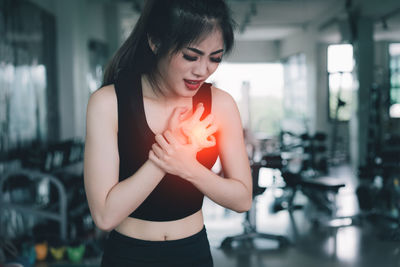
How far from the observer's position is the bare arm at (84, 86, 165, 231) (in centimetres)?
67

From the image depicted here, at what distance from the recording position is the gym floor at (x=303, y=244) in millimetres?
2871

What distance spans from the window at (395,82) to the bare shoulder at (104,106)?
5.22m

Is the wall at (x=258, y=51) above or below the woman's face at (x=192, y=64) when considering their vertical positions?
above

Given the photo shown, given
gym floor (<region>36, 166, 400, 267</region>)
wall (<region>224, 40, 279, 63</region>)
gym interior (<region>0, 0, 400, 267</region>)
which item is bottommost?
gym floor (<region>36, 166, 400, 267</region>)

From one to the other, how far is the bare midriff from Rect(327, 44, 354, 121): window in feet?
20.9

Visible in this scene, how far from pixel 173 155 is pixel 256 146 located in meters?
4.87

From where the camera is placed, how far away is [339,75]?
748 centimetres

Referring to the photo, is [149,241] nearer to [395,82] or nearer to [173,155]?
[173,155]

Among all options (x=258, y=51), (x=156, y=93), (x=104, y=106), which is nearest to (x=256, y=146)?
(x=156, y=93)

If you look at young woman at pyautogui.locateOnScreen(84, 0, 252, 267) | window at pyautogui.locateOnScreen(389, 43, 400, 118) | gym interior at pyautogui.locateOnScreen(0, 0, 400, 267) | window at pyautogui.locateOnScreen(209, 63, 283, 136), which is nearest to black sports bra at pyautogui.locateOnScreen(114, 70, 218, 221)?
young woman at pyautogui.locateOnScreen(84, 0, 252, 267)

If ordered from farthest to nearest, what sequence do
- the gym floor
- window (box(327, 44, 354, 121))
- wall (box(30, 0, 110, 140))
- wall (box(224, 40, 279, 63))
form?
wall (box(224, 40, 279, 63)) < window (box(327, 44, 354, 121)) < wall (box(30, 0, 110, 140)) < the gym floor

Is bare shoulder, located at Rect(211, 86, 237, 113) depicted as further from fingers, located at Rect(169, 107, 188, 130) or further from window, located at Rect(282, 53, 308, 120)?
window, located at Rect(282, 53, 308, 120)

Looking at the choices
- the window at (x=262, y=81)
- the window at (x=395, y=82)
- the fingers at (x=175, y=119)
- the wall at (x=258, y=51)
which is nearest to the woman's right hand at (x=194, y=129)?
the fingers at (x=175, y=119)

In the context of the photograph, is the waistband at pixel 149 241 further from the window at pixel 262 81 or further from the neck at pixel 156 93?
the window at pixel 262 81
